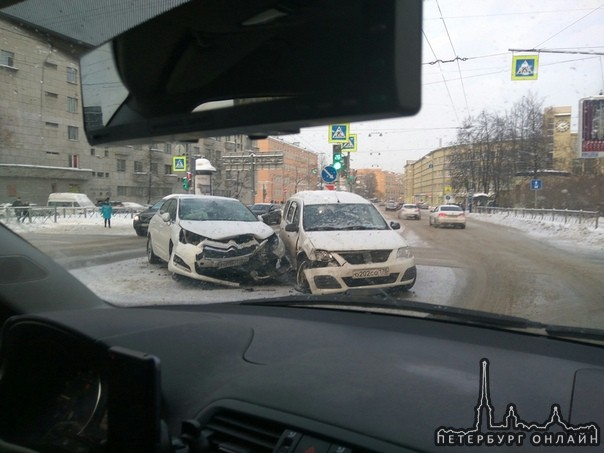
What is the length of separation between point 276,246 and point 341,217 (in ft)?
3.45

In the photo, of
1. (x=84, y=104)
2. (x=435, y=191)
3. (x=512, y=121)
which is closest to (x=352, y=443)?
(x=84, y=104)

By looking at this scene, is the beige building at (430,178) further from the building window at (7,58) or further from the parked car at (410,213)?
the building window at (7,58)

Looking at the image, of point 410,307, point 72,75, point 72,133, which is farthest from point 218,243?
point 410,307

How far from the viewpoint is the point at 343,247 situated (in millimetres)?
5336

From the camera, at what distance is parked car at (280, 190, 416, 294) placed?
5148 mm

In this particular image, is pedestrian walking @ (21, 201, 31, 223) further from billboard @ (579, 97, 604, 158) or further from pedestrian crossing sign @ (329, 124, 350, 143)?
billboard @ (579, 97, 604, 158)

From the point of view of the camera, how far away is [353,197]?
250 inches

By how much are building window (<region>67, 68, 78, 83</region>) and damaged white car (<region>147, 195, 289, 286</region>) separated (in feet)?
10.4

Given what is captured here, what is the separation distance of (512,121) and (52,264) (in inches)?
165

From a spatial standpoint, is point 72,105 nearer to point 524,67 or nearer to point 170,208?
point 524,67

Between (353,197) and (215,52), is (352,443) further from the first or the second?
(353,197)

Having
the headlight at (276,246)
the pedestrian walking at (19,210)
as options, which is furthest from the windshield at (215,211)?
the pedestrian walking at (19,210)

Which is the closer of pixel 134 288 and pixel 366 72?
pixel 366 72

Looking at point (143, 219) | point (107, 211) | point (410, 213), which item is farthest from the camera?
point (410, 213)
